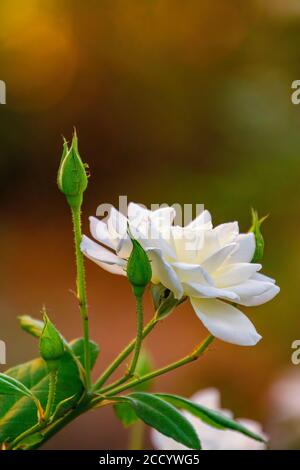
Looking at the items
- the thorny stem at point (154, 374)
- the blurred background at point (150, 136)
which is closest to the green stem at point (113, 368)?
the thorny stem at point (154, 374)

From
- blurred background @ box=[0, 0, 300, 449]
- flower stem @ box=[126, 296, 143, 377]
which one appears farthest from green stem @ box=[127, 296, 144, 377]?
blurred background @ box=[0, 0, 300, 449]

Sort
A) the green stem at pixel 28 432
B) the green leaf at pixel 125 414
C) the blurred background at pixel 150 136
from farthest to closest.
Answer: the blurred background at pixel 150 136, the green leaf at pixel 125 414, the green stem at pixel 28 432

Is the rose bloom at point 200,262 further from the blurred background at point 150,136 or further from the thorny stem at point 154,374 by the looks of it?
the blurred background at point 150,136

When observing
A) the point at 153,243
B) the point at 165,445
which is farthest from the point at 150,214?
the point at 165,445

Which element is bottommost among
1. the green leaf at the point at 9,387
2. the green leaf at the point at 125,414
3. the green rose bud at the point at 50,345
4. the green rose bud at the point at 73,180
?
the green leaf at the point at 125,414

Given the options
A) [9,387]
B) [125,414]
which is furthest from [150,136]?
[9,387]

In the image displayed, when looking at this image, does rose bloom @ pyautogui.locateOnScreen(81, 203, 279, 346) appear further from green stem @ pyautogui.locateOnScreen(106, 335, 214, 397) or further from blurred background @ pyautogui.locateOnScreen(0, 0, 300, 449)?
blurred background @ pyautogui.locateOnScreen(0, 0, 300, 449)

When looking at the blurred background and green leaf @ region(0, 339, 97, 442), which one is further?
the blurred background
